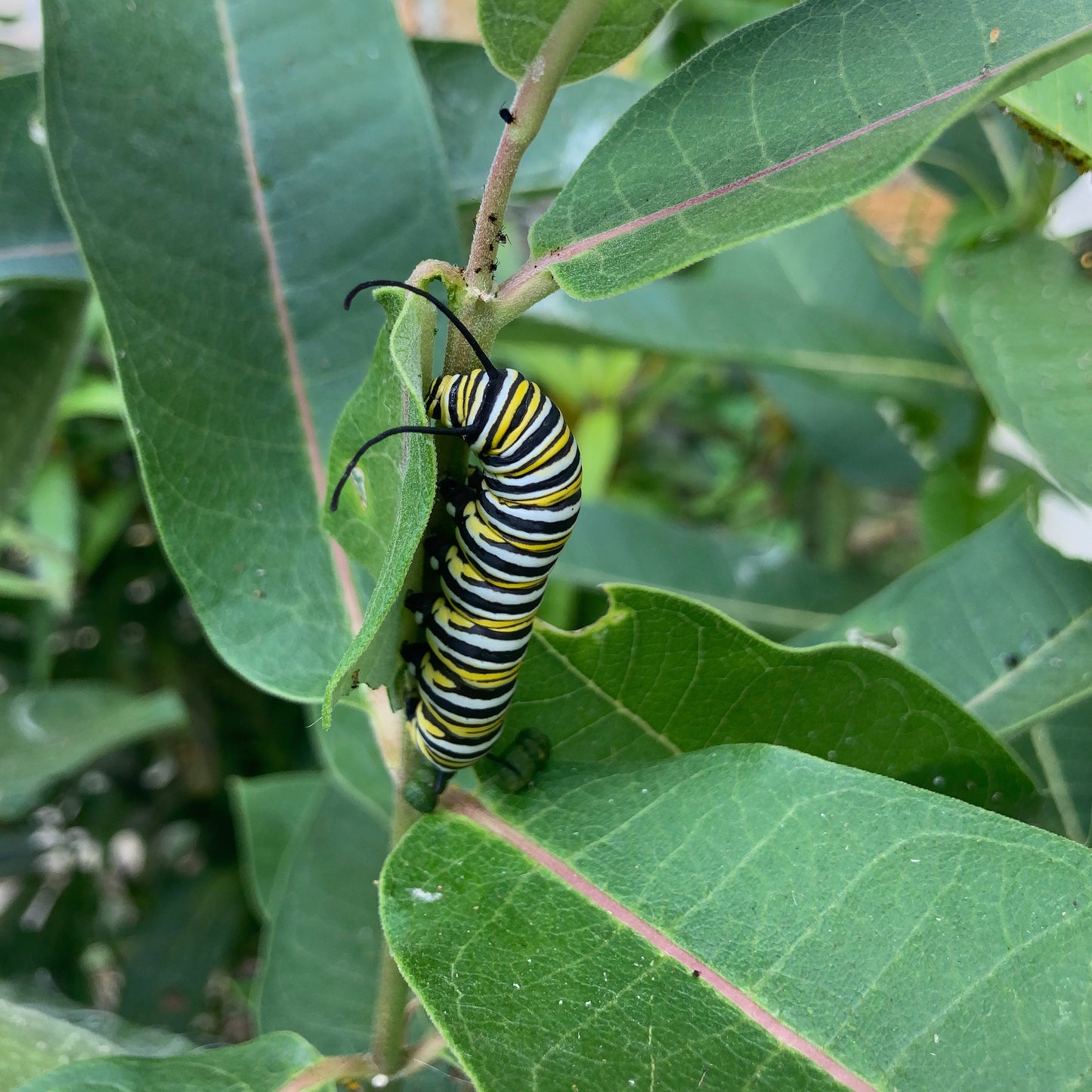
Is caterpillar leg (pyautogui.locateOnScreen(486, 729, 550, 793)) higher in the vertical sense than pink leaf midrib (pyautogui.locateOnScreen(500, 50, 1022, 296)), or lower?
lower

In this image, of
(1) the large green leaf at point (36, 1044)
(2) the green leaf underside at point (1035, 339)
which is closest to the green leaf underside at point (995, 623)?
(2) the green leaf underside at point (1035, 339)

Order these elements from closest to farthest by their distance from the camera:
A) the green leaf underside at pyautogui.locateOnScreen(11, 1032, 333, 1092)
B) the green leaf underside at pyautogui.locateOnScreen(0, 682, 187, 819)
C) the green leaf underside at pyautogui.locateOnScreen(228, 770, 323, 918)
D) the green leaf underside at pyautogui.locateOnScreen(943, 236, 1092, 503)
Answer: the green leaf underside at pyautogui.locateOnScreen(11, 1032, 333, 1092) < the green leaf underside at pyautogui.locateOnScreen(943, 236, 1092, 503) < the green leaf underside at pyautogui.locateOnScreen(0, 682, 187, 819) < the green leaf underside at pyautogui.locateOnScreen(228, 770, 323, 918)

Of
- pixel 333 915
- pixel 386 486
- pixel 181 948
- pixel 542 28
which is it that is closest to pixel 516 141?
pixel 542 28

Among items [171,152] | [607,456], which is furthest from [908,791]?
[607,456]

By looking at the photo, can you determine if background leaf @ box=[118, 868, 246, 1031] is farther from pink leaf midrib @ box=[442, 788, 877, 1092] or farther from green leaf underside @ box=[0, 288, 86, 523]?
pink leaf midrib @ box=[442, 788, 877, 1092]

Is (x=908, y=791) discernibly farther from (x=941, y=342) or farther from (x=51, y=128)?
(x=941, y=342)

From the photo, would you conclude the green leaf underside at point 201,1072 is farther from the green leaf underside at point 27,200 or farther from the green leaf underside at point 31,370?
the green leaf underside at point 31,370

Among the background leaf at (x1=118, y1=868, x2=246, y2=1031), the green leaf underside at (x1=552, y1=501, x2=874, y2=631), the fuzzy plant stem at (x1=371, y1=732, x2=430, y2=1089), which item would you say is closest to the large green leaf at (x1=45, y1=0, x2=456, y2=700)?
the fuzzy plant stem at (x1=371, y1=732, x2=430, y2=1089)

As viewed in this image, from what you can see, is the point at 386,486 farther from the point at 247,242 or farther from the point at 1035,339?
the point at 1035,339
